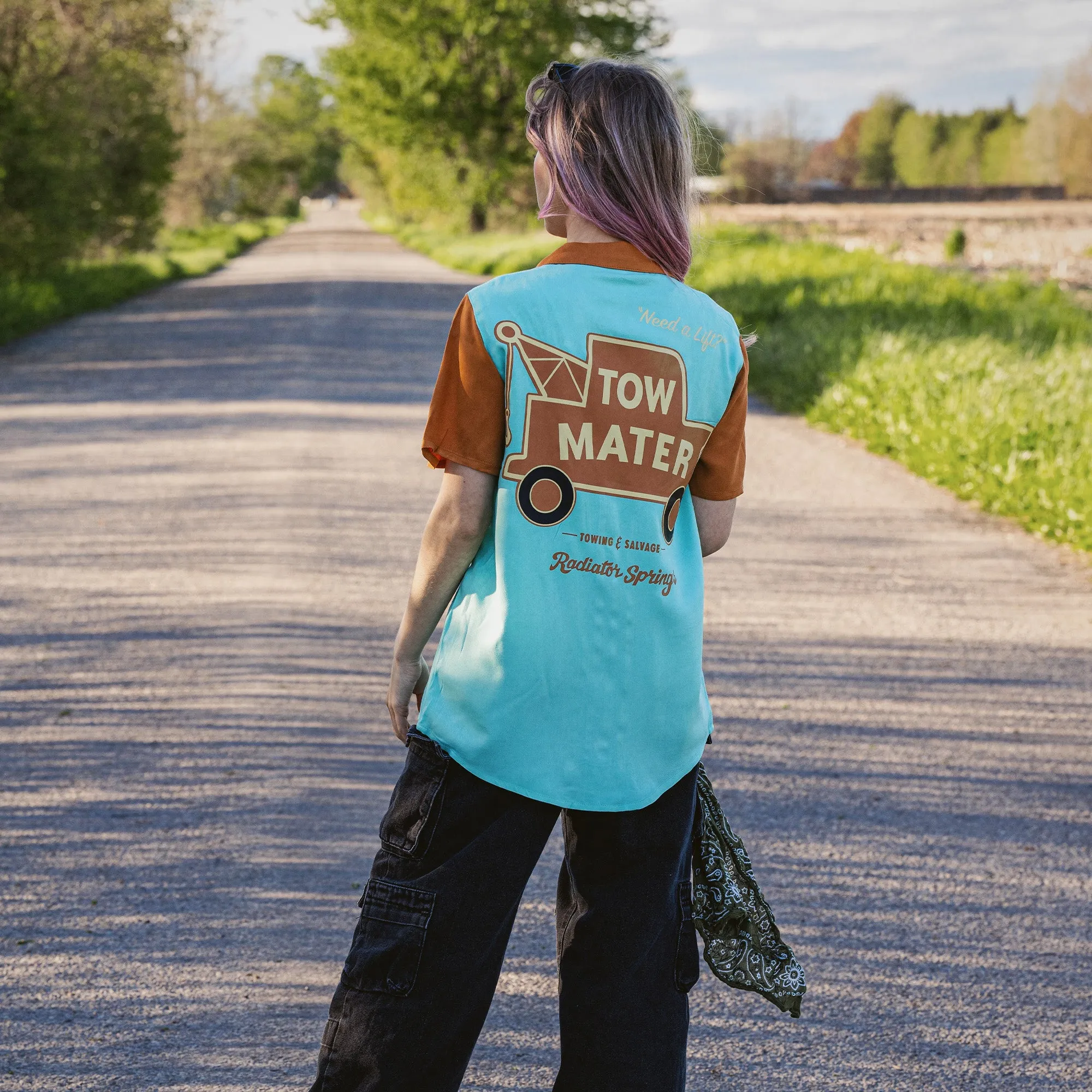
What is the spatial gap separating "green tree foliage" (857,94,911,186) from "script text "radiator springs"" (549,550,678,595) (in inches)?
5035

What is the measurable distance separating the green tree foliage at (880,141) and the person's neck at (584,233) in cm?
12775

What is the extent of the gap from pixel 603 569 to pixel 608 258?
1.50ft

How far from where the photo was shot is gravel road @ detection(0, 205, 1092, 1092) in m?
2.88

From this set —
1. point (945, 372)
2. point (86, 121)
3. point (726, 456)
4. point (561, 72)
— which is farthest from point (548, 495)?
point (86, 121)

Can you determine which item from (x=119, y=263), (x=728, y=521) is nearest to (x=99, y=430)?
(x=728, y=521)

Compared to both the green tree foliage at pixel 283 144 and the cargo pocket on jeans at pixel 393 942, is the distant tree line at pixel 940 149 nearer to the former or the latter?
the green tree foliage at pixel 283 144

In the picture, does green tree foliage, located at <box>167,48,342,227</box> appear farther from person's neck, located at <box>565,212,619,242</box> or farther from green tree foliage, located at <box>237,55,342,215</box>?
person's neck, located at <box>565,212,619,242</box>

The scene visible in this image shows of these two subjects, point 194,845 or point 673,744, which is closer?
point 673,744

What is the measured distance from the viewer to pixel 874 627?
596 cm

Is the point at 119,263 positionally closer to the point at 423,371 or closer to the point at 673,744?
the point at 423,371

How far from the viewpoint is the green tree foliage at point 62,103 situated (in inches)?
709

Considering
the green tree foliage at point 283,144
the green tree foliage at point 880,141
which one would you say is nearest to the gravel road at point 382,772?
the green tree foliage at point 283,144

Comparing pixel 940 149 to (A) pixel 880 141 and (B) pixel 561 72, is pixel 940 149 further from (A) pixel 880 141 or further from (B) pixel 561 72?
(B) pixel 561 72

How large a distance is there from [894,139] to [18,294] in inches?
4657
